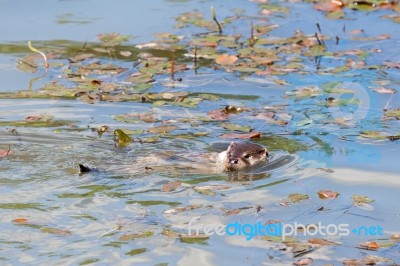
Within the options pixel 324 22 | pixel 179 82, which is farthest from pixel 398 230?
pixel 324 22

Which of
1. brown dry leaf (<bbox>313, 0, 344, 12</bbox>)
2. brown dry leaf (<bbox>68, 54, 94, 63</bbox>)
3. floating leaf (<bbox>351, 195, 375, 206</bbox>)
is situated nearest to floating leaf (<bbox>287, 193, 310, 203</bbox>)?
floating leaf (<bbox>351, 195, 375, 206</bbox>)

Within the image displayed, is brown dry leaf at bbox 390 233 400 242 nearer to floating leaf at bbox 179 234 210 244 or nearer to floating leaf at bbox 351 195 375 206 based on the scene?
floating leaf at bbox 351 195 375 206

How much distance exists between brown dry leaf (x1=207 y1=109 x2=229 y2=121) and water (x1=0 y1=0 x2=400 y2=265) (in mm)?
102

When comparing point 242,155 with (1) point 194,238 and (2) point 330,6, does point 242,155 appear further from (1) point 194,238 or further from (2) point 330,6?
(2) point 330,6

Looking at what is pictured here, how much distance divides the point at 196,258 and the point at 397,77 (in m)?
4.03

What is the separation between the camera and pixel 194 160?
7109mm

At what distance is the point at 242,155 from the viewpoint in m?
7.10

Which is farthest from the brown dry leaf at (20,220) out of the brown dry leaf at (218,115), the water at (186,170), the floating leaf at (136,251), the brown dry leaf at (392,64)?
the brown dry leaf at (392,64)

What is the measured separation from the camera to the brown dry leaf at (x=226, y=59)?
9.16m

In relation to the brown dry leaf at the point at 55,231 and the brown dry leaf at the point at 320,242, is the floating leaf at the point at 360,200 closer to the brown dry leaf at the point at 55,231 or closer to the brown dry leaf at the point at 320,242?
the brown dry leaf at the point at 320,242

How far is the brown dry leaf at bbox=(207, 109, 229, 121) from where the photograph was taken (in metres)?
7.89

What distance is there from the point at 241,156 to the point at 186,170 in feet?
1.45

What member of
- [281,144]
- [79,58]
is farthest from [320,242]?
[79,58]

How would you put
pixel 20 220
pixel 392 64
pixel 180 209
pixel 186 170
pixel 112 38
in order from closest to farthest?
pixel 20 220 → pixel 180 209 → pixel 186 170 → pixel 392 64 → pixel 112 38
